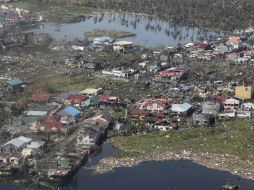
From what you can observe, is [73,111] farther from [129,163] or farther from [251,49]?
[251,49]

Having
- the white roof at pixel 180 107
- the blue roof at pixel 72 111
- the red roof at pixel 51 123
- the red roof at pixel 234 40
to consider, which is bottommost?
the red roof at pixel 51 123

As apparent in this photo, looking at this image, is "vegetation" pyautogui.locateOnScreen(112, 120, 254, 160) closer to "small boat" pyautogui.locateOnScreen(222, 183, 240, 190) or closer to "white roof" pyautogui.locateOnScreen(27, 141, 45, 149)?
"small boat" pyautogui.locateOnScreen(222, 183, 240, 190)

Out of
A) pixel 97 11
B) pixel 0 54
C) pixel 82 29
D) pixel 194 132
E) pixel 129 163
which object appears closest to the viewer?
pixel 129 163

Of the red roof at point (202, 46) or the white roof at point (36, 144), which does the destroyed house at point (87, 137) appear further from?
the red roof at point (202, 46)

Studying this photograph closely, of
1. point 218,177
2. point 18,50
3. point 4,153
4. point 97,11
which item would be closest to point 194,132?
point 218,177

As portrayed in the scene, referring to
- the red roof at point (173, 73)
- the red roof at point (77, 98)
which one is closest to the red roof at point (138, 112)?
the red roof at point (77, 98)
